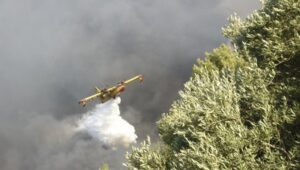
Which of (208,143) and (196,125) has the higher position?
(196,125)

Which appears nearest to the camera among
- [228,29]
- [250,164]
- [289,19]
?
[250,164]

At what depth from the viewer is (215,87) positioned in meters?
22.6

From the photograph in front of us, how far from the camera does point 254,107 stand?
71.4 feet

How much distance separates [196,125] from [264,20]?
692 cm

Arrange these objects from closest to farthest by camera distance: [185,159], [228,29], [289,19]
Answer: [185,159] → [289,19] → [228,29]

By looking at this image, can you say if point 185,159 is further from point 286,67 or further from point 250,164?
point 286,67

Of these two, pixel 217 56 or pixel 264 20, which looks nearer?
pixel 264 20

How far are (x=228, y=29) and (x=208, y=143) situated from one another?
9.39 metres

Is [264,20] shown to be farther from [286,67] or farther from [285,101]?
[285,101]

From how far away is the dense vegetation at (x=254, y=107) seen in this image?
20.5 metres

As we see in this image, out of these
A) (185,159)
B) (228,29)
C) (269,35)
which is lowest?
(185,159)

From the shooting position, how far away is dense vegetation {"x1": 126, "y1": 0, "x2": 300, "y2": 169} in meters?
20.5

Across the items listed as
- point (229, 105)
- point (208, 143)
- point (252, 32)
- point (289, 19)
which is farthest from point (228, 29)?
point (208, 143)

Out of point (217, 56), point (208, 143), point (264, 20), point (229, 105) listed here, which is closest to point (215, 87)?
point (229, 105)
